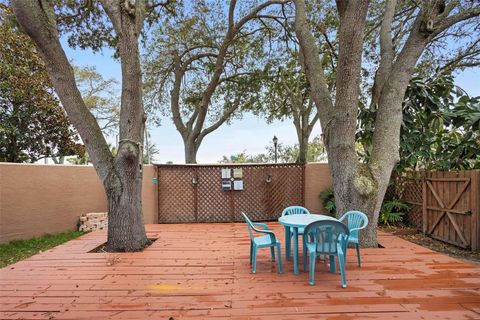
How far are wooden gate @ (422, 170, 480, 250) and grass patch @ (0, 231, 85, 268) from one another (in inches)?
281

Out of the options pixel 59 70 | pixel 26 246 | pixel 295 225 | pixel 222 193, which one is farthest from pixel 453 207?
pixel 26 246

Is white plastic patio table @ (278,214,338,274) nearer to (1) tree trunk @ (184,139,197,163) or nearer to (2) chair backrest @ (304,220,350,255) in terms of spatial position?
(2) chair backrest @ (304,220,350,255)

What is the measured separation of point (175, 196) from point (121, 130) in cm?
328

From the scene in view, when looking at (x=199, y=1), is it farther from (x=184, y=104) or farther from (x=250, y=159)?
(x=250, y=159)

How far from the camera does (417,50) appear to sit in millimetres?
4590

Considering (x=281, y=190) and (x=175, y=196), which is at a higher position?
(x=281, y=190)

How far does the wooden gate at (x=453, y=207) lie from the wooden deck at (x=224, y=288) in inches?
42.7

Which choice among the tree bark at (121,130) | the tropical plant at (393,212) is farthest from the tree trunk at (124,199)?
the tropical plant at (393,212)

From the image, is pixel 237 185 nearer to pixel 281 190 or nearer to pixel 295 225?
pixel 281 190

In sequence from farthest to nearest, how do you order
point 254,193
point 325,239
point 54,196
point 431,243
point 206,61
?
point 206,61
point 254,193
point 54,196
point 431,243
point 325,239

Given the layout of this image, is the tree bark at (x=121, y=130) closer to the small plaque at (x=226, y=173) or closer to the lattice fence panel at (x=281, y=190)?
the small plaque at (x=226, y=173)

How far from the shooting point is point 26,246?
16.6 ft

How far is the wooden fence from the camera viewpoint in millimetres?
4500

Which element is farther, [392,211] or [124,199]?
[392,211]
